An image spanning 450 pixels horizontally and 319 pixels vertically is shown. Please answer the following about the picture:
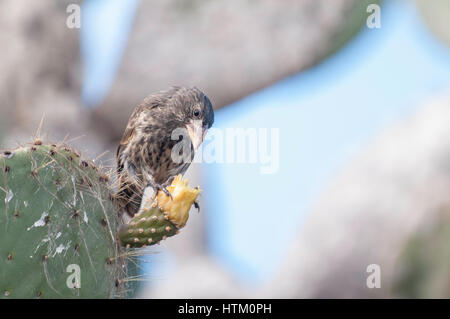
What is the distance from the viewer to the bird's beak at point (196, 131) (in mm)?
2816

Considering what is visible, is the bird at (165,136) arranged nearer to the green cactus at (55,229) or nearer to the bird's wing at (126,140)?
the bird's wing at (126,140)

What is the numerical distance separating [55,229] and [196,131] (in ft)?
4.00

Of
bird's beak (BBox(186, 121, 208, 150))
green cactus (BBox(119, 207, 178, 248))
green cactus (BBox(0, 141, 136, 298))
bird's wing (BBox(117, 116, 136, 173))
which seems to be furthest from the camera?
bird's wing (BBox(117, 116, 136, 173))

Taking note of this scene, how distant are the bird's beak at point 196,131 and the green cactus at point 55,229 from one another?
1012 mm

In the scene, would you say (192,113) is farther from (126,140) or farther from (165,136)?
(126,140)

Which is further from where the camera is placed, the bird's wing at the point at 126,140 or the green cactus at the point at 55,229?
the bird's wing at the point at 126,140

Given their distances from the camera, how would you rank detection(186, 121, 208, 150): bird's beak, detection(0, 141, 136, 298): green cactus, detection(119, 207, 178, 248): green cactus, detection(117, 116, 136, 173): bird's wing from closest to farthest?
detection(0, 141, 136, 298): green cactus, detection(119, 207, 178, 248): green cactus, detection(186, 121, 208, 150): bird's beak, detection(117, 116, 136, 173): bird's wing

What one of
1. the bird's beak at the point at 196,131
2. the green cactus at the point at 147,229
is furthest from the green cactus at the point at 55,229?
the bird's beak at the point at 196,131

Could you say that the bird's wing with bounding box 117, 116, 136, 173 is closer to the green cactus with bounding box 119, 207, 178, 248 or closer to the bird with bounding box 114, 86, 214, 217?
the bird with bounding box 114, 86, 214, 217

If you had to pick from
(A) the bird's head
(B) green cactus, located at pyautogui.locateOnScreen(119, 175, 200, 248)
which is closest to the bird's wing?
(A) the bird's head

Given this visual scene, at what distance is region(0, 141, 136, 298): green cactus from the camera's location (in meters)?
1.66

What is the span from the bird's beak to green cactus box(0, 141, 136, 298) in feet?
3.32
